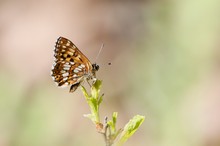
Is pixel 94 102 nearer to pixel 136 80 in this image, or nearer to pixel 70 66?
pixel 70 66

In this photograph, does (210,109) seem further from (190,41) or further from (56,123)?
(56,123)

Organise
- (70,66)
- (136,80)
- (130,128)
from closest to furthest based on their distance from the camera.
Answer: (130,128), (70,66), (136,80)

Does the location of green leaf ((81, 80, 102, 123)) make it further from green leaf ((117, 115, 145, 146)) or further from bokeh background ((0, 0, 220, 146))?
bokeh background ((0, 0, 220, 146))

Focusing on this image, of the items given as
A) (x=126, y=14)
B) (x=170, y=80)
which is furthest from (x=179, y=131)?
(x=126, y=14)

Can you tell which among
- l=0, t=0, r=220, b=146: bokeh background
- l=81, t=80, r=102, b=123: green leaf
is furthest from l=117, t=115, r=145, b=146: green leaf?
l=0, t=0, r=220, b=146: bokeh background

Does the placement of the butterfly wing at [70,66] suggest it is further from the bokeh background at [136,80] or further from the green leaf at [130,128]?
the bokeh background at [136,80]

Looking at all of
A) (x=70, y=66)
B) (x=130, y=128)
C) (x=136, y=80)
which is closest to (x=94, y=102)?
(x=130, y=128)
